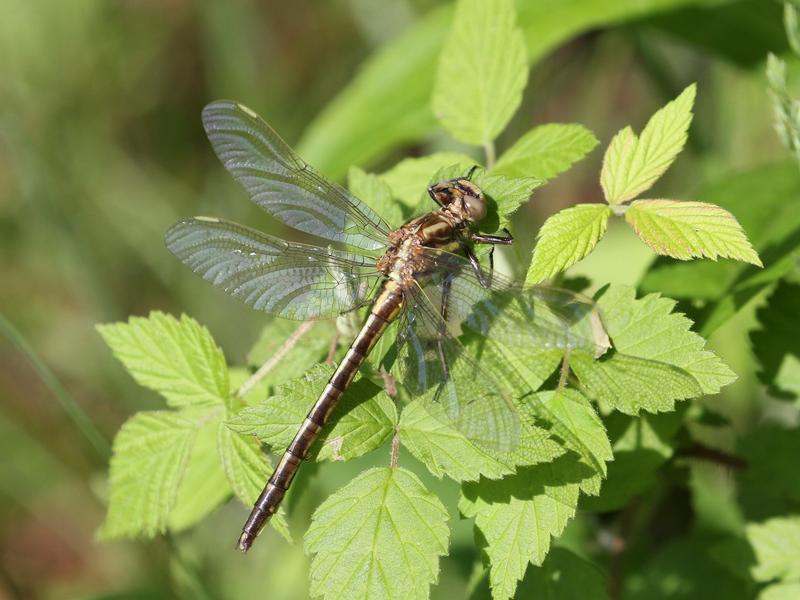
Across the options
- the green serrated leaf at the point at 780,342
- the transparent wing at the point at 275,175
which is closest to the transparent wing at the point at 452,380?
the transparent wing at the point at 275,175

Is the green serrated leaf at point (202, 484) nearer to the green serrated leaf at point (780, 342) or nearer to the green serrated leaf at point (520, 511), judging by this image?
the green serrated leaf at point (520, 511)

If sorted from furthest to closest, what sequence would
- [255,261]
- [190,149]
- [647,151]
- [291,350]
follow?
[190,149], [255,261], [291,350], [647,151]

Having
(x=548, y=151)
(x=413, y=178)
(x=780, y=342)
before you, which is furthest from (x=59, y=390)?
(x=780, y=342)

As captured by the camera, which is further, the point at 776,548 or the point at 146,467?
the point at 776,548

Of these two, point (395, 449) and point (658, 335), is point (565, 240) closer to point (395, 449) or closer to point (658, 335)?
point (658, 335)

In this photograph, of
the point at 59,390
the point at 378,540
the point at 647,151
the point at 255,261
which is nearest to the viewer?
the point at 378,540

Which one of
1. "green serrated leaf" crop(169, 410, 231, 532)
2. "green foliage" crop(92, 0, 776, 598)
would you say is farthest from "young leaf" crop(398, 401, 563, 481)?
"green serrated leaf" crop(169, 410, 231, 532)
